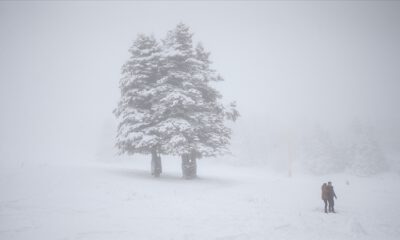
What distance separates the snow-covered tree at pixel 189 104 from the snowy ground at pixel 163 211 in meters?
3.01

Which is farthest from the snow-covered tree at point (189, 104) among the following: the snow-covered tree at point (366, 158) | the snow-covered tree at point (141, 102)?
the snow-covered tree at point (366, 158)

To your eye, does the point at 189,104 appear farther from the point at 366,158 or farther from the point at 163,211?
the point at 366,158

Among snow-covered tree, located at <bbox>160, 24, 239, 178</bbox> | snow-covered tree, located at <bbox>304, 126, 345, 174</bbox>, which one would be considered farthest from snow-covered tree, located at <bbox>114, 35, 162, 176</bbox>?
snow-covered tree, located at <bbox>304, 126, 345, 174</bbox>

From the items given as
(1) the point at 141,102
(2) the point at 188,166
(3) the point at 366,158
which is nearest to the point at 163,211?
(2) the point at 188,166

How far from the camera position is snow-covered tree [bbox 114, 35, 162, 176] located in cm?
2469

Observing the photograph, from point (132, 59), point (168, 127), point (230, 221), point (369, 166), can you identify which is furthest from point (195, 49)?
Result: point (369, 166)

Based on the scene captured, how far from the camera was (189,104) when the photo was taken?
2425cm

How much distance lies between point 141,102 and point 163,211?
41.8 feet

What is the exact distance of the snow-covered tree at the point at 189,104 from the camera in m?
24.0

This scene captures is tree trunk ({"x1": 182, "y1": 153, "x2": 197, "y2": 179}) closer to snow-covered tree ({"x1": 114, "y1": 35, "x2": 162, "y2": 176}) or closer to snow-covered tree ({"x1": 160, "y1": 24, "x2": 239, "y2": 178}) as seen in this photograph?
snow-covered tree ({"x1": 160, "y1": 24, "x2": 239, "y2": 178})

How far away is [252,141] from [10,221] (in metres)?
73.2

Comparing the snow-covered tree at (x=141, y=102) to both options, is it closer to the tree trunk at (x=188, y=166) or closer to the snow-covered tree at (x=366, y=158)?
the tree trunk at (x=188, y=166)

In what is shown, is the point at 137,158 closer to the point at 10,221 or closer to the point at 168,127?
the point at 168,127

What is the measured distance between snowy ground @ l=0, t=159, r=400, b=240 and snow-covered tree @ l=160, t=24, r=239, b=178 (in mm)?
3011
